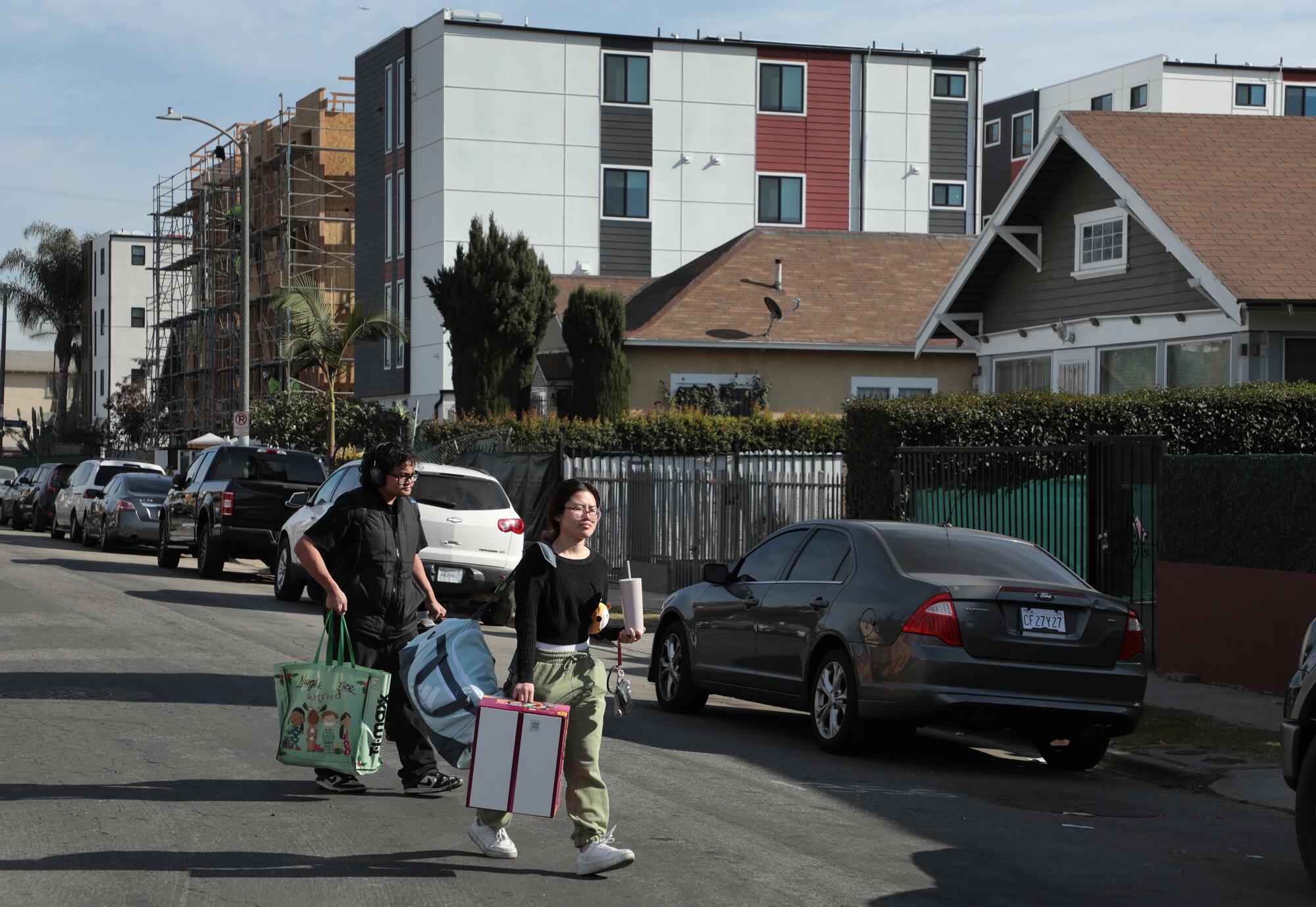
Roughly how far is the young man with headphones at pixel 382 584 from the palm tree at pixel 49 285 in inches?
3006

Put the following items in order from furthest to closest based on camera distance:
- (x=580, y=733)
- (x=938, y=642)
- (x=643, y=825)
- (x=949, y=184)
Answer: (x=949, y=184)
(x=938, y=642)
(x=643, y=825)
(x=580, y=733)

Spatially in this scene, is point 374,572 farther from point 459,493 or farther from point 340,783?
point 459,493

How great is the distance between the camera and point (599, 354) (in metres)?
32.7

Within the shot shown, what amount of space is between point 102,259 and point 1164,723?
3277 inches

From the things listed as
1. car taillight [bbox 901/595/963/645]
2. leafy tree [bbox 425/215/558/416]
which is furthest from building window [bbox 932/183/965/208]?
car taillight [bbox 901/595/963/645]

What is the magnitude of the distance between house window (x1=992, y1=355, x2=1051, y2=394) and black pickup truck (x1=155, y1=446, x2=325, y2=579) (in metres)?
11.0

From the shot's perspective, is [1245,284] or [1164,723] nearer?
[1164,723]

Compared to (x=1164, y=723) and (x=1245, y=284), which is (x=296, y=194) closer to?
(x=1245, y=284)

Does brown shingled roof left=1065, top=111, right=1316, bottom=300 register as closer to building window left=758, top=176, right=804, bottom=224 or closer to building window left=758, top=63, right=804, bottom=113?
building window left=758, top=176, right=804, bottom=224

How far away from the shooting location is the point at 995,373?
27.2 m

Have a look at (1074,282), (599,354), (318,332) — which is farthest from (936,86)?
(1074,282)

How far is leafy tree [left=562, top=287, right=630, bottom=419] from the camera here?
3259 centimetres

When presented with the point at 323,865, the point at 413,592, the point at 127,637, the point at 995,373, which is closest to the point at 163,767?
the point at 413,592

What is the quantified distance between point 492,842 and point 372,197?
1745 inches
